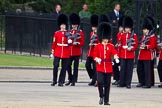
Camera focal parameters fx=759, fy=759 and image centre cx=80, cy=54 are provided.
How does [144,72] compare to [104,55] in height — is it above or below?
below

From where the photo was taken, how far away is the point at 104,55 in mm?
17062

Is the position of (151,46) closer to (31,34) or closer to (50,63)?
(50,63)

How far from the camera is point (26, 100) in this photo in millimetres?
17281

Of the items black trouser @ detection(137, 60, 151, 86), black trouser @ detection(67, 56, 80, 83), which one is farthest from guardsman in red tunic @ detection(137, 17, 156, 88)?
black trouser @ detection(67, 56, 80, 83)

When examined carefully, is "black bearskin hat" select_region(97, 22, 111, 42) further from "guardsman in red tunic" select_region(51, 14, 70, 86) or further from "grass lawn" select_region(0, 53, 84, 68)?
"grass lawn" select_region(0, 53, 84, 68)

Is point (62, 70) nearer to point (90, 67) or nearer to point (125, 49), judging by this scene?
point (90, 67)

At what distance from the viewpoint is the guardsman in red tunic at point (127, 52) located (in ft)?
70.0

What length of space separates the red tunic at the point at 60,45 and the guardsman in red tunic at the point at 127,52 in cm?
162

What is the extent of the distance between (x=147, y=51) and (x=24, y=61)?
7271 millimetres

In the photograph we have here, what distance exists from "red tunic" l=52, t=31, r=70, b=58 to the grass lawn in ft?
17.7

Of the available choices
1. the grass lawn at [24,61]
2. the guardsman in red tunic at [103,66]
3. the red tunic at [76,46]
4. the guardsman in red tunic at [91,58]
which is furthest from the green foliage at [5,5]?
the guardsman in red tunic at [103,66]

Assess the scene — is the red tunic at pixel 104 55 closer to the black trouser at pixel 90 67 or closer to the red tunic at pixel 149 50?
the red tunic at pixel 149 50

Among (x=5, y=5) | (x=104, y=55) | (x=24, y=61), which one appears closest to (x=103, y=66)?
(x=104, y=55)

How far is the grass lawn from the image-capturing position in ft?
87.8
